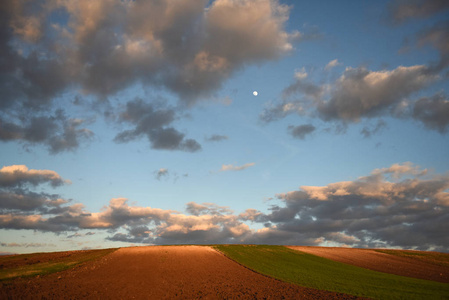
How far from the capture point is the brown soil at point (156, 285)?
1078 inches

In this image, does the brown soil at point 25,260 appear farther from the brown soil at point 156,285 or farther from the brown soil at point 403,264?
the brown soil at point 403,264

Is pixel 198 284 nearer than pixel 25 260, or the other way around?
pixel 198 284

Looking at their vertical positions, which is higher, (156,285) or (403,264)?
(156,285)

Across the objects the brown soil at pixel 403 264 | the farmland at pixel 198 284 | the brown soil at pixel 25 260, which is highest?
the brown soil at pixel 25 260

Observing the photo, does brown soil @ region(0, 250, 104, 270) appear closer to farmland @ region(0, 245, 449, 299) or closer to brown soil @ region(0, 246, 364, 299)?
farmland @ region(0, 245, 449, 299)

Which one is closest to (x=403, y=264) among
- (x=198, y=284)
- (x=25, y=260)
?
(x=198, y=284)

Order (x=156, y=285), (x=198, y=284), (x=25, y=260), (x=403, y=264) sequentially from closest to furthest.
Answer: (x=156, y=285) < (x=198, y=284) < (x=25, y=260) < (x=403, y=264)

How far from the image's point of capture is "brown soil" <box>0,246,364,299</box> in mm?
27391

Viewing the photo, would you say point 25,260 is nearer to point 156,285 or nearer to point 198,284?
point 156,285

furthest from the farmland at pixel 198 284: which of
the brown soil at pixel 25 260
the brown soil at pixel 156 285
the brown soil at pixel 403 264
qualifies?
the brown soil at pixel 403 264

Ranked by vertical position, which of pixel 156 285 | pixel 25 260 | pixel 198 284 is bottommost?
pixel 198 284

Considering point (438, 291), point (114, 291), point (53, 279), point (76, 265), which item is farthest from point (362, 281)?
point (76, 265)

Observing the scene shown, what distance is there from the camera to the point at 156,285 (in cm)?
3191

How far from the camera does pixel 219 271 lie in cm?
4188
